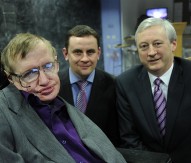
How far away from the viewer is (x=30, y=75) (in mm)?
1393

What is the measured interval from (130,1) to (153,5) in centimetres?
86

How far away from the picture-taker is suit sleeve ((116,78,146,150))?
6.52 ft

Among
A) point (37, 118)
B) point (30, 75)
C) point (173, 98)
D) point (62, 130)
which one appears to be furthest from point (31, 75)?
point (173, 98)

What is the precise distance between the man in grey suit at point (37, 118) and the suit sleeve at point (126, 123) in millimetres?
416

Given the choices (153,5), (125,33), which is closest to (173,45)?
(125,33)

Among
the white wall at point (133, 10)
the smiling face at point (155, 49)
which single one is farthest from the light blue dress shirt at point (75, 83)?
the white wall at point (133, 10)

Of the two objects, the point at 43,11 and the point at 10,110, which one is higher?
the point at 43,11

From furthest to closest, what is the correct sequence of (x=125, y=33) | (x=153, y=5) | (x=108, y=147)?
(x=153, y=5)
(x=125, y=33)
(x=108, y=147)

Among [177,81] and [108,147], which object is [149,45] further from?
[108,147]

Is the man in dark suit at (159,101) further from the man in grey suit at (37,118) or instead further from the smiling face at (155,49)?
the man in grey suit at (37,118)

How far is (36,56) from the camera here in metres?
1.38

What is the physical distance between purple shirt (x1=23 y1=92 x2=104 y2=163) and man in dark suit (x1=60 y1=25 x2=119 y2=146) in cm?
60

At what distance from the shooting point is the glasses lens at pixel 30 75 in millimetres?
1381

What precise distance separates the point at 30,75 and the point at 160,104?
950mm
